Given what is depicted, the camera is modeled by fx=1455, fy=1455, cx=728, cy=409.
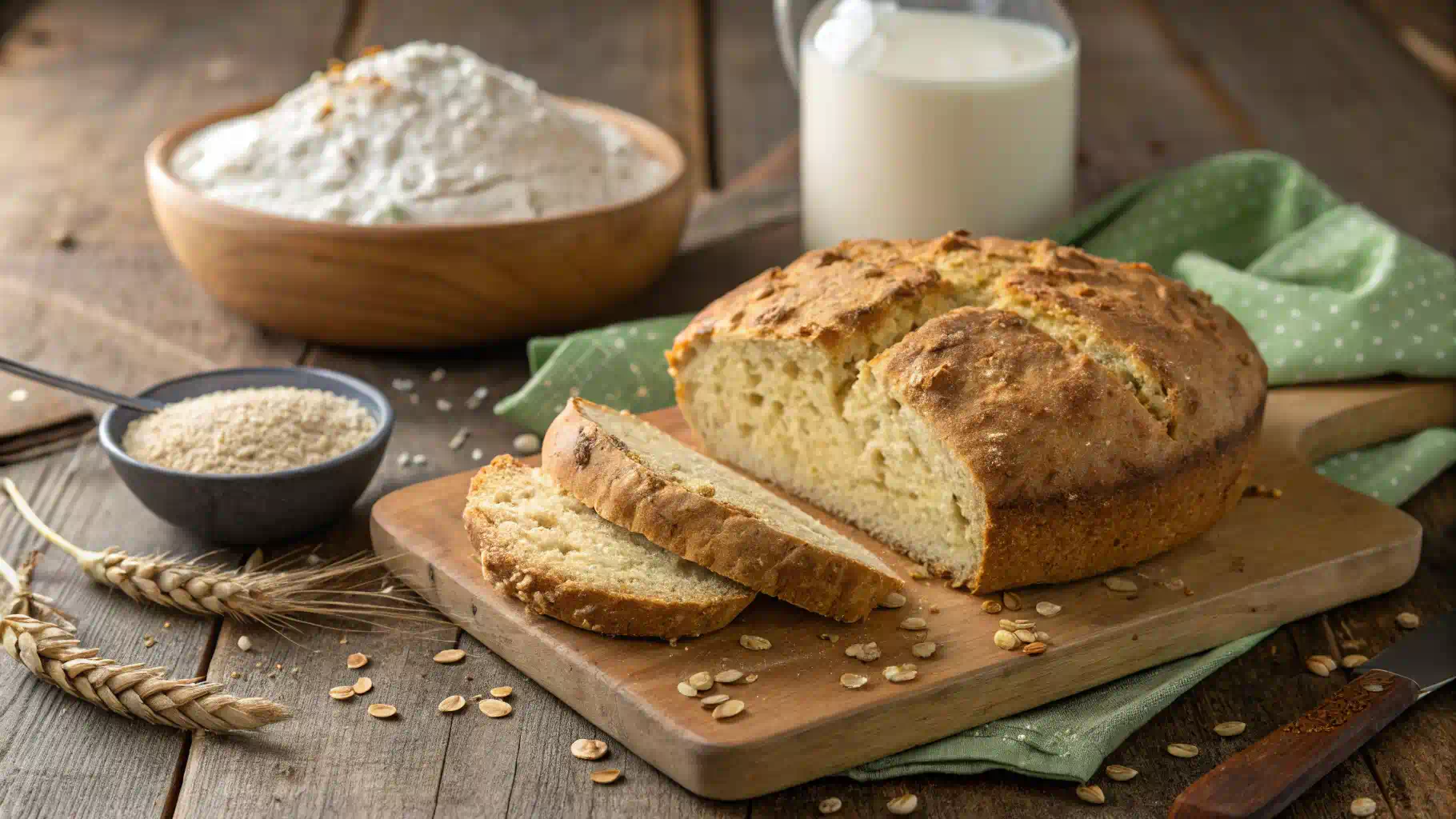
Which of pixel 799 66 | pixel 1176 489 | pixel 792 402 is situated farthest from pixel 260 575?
pixel 799 66

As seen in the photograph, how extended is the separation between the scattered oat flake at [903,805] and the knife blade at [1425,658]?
0.89 metres

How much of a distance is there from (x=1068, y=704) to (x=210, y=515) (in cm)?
172

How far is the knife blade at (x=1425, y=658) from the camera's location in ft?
8.46

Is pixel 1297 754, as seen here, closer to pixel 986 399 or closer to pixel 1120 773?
pixel 1120 773

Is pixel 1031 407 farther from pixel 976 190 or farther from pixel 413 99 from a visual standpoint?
pixel 413 99

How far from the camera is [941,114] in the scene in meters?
3.93

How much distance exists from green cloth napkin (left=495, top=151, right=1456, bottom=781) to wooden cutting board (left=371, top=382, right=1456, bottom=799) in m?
0.12

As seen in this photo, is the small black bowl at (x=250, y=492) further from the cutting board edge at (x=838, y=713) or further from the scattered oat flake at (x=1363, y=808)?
the scattered oat flake at (x=1363, y=808)

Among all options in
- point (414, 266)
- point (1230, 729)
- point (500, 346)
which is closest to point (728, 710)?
point (1230, 729)

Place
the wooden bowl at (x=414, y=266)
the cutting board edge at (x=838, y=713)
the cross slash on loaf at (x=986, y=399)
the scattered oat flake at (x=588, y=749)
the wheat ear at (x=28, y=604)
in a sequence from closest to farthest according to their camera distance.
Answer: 1. the cutting board edge at (x=838, y=713)
2. the scattered oat flake at (x=588, y=749)
3. the cross slash on loaf at (x=986, y=399)
4. the wheat ear at (x=28, y=604)
5. the wooden bowl at (x=414, y=266)

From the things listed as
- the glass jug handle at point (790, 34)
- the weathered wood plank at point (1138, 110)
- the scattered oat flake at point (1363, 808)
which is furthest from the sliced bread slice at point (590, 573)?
the weathered wood plank at point (1138, 110)

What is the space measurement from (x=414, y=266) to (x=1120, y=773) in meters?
2.18

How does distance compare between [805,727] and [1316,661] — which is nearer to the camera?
[805,727]

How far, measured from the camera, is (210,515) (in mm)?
2951
